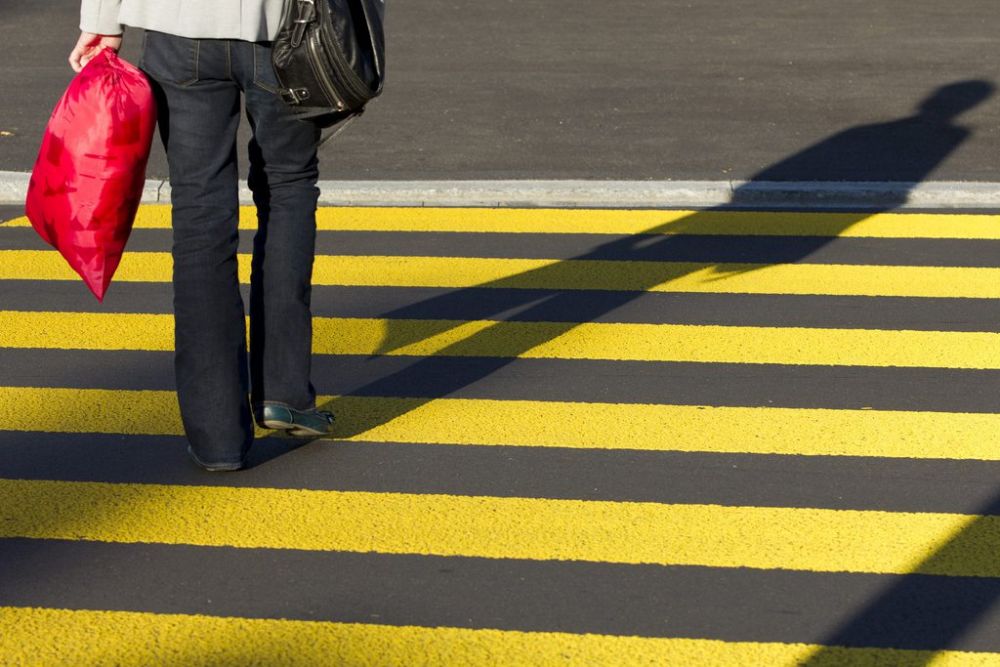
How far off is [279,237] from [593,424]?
3.83 ft

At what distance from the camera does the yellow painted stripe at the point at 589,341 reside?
5887 millimetres

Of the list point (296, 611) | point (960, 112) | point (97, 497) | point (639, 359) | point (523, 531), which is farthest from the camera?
point (960, 112)

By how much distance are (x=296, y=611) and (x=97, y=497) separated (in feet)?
3.27

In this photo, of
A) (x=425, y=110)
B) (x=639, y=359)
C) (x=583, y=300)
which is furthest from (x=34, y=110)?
(x=639, y=359)

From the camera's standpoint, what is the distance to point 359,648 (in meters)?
3.65

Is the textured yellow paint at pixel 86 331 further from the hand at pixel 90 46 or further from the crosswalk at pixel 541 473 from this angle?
the hand at pixel 90 46

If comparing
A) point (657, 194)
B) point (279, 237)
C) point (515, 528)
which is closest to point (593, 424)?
point (515, 528)

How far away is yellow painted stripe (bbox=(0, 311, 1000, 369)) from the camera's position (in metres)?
5.89

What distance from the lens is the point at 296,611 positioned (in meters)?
3.85

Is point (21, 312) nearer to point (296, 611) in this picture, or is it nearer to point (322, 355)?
point (322, 355)

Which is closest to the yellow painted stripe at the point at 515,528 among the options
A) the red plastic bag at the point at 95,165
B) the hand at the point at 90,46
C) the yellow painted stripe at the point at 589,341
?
the red plastic bag at the point at 95,165

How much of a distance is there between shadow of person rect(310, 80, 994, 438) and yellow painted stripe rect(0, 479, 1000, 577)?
26.5 inches

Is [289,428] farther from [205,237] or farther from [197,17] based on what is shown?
[197,17]

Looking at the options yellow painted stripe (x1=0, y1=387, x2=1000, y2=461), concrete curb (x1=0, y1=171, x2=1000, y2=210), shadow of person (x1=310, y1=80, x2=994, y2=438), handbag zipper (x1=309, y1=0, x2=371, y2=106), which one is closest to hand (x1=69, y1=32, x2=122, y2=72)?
handbag zipper (x1=309, y1=0, x2=371, y2=106)
